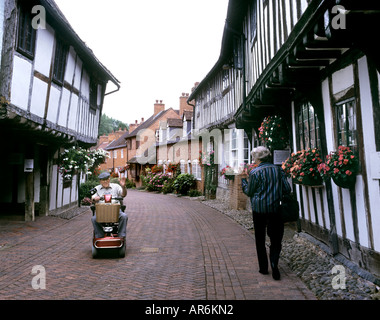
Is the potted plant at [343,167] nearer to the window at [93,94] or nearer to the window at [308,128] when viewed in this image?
the window at [308,128]

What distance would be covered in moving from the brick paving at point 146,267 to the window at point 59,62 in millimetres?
4434

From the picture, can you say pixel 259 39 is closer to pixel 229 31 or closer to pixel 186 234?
pixel 229 31

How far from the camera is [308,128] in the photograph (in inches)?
262

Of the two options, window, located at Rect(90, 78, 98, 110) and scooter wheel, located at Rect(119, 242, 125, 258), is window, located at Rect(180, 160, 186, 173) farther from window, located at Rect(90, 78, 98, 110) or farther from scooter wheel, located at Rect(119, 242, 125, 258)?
scooter wheel, located at Rect(119, 242, 125, 258)

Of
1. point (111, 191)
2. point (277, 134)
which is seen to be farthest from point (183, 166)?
point (111, 191)

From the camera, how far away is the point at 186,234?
28.2ft

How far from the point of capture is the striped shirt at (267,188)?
4.69 m

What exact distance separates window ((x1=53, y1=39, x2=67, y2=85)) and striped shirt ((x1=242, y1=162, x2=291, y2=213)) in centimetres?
745

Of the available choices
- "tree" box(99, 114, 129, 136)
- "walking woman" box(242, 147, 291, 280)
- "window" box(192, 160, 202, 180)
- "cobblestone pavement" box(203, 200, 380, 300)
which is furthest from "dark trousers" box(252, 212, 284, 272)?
"tree" box(99, 114, 129, 136)

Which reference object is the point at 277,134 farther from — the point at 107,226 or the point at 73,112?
the point at 73,112

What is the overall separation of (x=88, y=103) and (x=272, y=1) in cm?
888

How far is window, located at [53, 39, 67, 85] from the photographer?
10.1 meters

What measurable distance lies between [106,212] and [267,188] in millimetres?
2879
